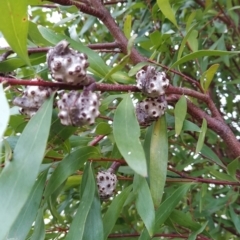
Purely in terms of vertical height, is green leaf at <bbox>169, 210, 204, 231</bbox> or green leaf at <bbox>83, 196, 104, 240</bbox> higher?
green leaf at <bbox>83, 196, 104, 240</bbox>

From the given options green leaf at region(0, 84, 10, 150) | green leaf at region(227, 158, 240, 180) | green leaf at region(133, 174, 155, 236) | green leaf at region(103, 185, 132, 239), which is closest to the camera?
green leaf at region(0, 84, 10, 150)

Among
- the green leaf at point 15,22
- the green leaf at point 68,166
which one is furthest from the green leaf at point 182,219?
the green leaf at point 15,22

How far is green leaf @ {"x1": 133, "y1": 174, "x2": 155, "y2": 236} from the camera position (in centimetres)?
67

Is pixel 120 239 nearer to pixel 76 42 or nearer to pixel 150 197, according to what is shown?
pixel 150 197

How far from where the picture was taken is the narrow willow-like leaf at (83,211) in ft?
2.18

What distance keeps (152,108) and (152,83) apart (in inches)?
2.4

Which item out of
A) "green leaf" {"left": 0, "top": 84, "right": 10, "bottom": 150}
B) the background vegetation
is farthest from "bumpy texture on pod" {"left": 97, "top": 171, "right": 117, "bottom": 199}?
"green leaf" {"left": 0, "top": 84, "right": 10, "bottom": 150}

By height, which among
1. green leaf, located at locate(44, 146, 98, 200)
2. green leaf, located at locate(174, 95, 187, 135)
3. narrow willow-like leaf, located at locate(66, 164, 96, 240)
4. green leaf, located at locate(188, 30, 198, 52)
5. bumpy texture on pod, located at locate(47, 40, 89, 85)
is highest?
bumpy texture on pod, located at locate(47, 40, 89, 85)

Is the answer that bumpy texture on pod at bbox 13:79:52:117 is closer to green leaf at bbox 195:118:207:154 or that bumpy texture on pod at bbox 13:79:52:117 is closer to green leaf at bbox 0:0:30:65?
green leaf at bbox 0:0:30:65

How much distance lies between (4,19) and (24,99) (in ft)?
0.39

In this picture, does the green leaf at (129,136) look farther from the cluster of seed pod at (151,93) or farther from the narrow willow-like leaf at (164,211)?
the narrow willow-like leaf at (164,211)

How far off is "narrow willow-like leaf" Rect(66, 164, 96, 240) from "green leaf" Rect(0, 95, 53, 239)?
0.16 meters

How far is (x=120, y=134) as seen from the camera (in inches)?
24.7

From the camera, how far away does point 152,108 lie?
718 millimetres
